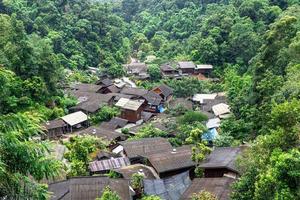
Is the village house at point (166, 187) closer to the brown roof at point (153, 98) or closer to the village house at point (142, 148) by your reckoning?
the village house at point (142, 148)

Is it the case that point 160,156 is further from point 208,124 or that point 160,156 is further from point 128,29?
point 128,29

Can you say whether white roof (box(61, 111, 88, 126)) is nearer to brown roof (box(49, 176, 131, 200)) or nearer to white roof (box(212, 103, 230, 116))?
white roof (box(212, 103, 230, 116))

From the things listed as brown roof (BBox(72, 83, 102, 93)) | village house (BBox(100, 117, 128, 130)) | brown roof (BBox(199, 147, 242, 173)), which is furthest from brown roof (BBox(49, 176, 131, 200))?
brown roof (BBox(72, 83, 102, 93))

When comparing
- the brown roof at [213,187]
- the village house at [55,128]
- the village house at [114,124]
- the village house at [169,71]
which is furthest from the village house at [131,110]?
the brown roof at [213,187]

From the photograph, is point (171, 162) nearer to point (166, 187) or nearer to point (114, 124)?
point (166, 187)

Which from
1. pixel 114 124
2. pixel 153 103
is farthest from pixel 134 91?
pixel 114 124

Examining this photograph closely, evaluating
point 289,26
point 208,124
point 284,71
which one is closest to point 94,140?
point 208,124
